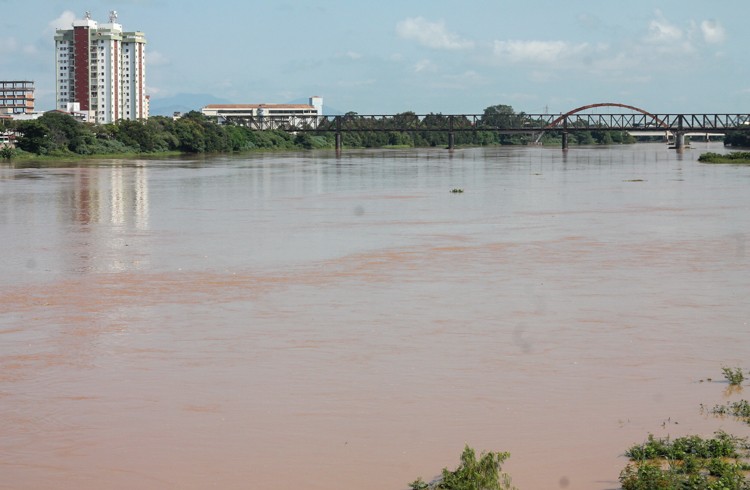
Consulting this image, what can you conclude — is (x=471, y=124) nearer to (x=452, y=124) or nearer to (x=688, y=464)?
(x=452, y=124)

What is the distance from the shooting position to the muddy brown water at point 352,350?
8.85m

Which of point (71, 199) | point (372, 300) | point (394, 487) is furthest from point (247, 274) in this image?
point (71, 199)

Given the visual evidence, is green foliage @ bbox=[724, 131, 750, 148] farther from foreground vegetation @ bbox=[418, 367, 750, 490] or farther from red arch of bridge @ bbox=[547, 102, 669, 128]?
foreground vegetation @ bbox=[418, 367, 750, 490]

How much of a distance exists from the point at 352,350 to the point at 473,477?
4980 millimetres

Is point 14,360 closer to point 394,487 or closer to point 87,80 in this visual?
point 394,487

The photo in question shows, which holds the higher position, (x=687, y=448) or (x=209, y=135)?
(x=209, y=135)

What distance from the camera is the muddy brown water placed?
29.0ft

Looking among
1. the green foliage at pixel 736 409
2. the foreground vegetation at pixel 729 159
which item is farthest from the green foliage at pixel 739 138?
the green foliage at pixel 736 409

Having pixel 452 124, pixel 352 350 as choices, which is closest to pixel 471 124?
Result: pixel 452 124

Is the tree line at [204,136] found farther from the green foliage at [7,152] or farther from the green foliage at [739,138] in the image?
the green foliage at [7,152]

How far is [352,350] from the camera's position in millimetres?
12641

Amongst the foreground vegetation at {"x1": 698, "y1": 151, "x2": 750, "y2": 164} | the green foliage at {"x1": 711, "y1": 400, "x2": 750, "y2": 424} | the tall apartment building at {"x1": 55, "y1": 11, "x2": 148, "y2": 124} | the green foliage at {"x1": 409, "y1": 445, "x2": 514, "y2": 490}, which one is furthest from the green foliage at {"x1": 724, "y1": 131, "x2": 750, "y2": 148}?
the green foliage at {"x1": 409, "y1": 445, "x2": 514, "y2": 490}

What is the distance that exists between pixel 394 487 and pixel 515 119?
18001 cm

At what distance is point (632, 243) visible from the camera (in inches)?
955
